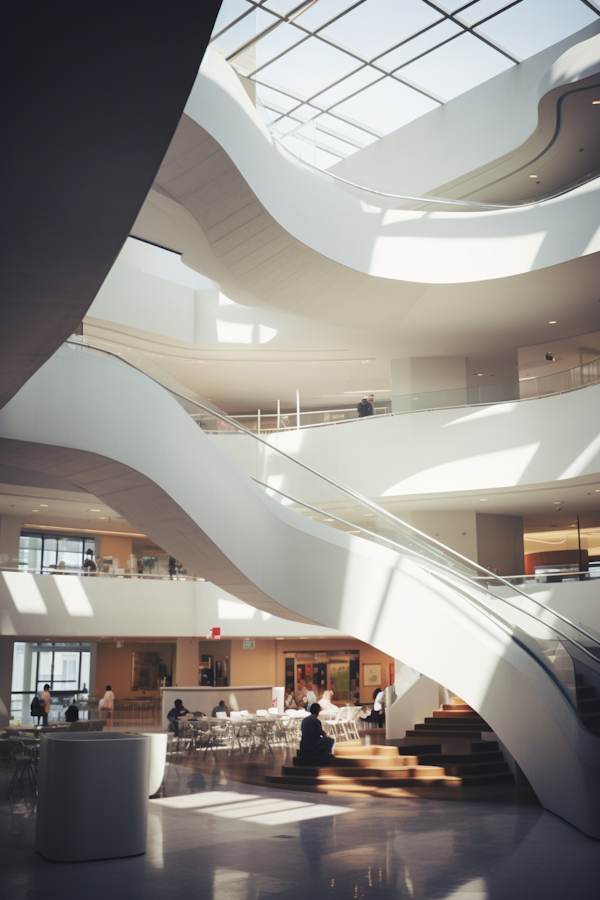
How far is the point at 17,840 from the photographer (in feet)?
27.9

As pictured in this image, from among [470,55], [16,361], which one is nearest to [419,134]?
[470,55]

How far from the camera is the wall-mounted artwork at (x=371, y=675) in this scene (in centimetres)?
2588

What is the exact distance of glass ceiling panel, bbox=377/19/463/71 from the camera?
1652 cm

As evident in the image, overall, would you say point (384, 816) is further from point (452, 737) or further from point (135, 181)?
point (135, 181)

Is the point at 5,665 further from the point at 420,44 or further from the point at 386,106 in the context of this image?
the point at 420,44

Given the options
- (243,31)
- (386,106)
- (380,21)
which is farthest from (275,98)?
(380,21)

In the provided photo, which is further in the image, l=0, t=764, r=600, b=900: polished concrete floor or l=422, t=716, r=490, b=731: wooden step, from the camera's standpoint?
l=422, t=716, r=490, b=731: wooden step

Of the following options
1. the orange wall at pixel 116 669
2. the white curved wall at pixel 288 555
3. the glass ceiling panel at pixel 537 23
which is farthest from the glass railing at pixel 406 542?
the orange wall at pixel 116 669

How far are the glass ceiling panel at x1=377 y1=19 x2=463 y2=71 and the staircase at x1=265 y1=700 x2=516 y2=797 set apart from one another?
13843mm

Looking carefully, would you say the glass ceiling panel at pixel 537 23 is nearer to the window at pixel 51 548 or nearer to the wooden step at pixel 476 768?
the wooden step at pixel 476 768

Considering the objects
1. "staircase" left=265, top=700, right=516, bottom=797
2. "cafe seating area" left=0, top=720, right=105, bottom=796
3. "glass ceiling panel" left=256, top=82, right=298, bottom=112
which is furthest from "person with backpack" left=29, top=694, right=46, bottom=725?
"glass ceiling panel" left=256, top=82, right=298, bottom=112

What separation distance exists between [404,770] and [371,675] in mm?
13752

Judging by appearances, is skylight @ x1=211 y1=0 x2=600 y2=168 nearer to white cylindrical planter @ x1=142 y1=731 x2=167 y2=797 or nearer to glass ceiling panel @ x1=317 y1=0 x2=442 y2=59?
glass ceiling panel @ x1=317 y1=0 x2=442 y2=59

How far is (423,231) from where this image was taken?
1681 cm
